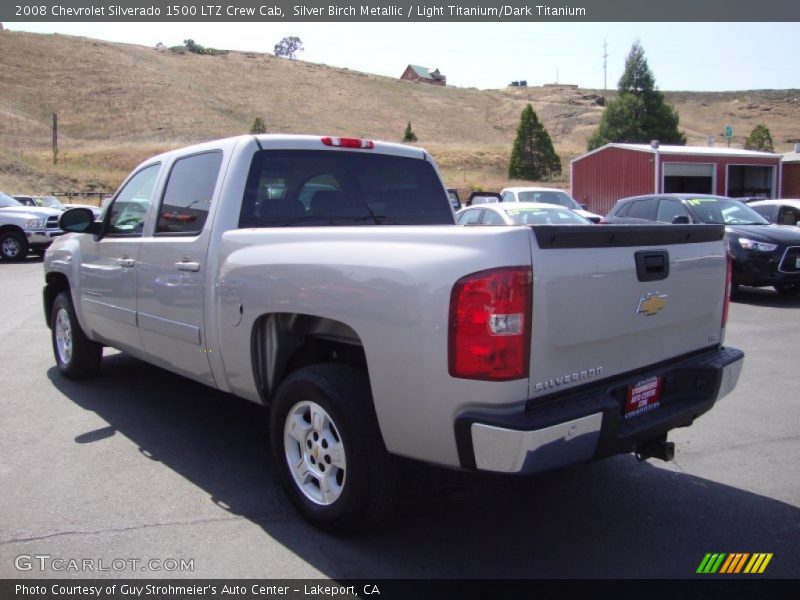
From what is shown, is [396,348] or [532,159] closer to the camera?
[396,348]

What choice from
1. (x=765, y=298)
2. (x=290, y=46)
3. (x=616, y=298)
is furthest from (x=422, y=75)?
(x=616, y=298)

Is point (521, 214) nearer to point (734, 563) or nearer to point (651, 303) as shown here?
point (651, 303)

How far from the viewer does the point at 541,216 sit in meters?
12.5

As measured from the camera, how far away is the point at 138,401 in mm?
5734

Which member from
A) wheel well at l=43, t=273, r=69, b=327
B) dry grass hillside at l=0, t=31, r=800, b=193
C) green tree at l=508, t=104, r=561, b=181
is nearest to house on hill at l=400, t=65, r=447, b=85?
dry grass hillside at l=0, t=31, r=800, b=193

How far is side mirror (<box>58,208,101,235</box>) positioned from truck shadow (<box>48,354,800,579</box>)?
1608 mm

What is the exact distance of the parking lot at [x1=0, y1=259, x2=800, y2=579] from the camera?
3.20 m

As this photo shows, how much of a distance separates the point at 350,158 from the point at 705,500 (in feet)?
9.88

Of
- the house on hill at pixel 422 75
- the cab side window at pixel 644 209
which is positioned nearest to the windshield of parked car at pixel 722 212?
the cab side window at pixel 644 209

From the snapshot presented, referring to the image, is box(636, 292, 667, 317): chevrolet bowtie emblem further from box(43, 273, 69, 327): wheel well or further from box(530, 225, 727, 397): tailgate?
box(43, 273, 69, 327): wheel well

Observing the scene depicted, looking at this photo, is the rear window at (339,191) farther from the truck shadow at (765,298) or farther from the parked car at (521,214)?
the truck shadow at (765,298)

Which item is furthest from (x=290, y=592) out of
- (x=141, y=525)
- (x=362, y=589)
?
(x=141, y=525)

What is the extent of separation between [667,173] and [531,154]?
90.4 ft

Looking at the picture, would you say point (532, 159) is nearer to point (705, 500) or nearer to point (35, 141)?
point (35, 141)
